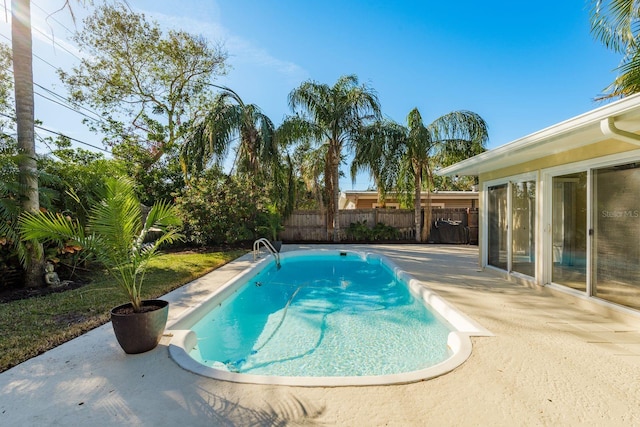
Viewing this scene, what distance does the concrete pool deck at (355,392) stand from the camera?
2119 mm

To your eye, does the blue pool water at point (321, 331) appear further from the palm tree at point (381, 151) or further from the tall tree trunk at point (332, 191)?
the tall tree trunk at point (332, 191)

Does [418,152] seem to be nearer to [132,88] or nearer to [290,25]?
[290,25]

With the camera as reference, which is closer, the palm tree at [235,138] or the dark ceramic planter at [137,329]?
the dark ceramic planter at [137,329]

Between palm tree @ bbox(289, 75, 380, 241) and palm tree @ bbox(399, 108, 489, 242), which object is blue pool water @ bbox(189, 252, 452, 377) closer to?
palm tree @ bbox(399, 108, 489, 242)

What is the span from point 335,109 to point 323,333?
1028 centimetres

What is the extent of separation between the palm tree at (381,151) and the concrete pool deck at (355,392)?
978cm

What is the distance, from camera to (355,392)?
2.44 metres

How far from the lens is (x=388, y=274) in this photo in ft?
27.1

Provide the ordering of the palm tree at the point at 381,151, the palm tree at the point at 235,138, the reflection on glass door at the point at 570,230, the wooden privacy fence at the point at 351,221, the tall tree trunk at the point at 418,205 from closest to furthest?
the reflection on glass door at the point at 570,230 < the palm tree at the point at 235,138 < the palm tree at the point at 381,151 < the tall tree trunk at the point at 418,205 < the wooden privacy fence at the point at 351,221

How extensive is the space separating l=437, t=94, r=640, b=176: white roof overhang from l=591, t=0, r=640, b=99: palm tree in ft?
3.46

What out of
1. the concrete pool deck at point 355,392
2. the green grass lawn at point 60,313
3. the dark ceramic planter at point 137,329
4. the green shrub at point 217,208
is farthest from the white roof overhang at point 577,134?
the green shrub at point 217,208

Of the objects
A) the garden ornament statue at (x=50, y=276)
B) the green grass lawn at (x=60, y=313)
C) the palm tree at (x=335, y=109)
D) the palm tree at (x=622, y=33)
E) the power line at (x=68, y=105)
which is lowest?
the green grass lawn at (x=60, y=313)

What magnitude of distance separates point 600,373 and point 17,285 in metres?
8.70

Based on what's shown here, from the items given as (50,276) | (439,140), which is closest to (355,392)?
(50,276)
